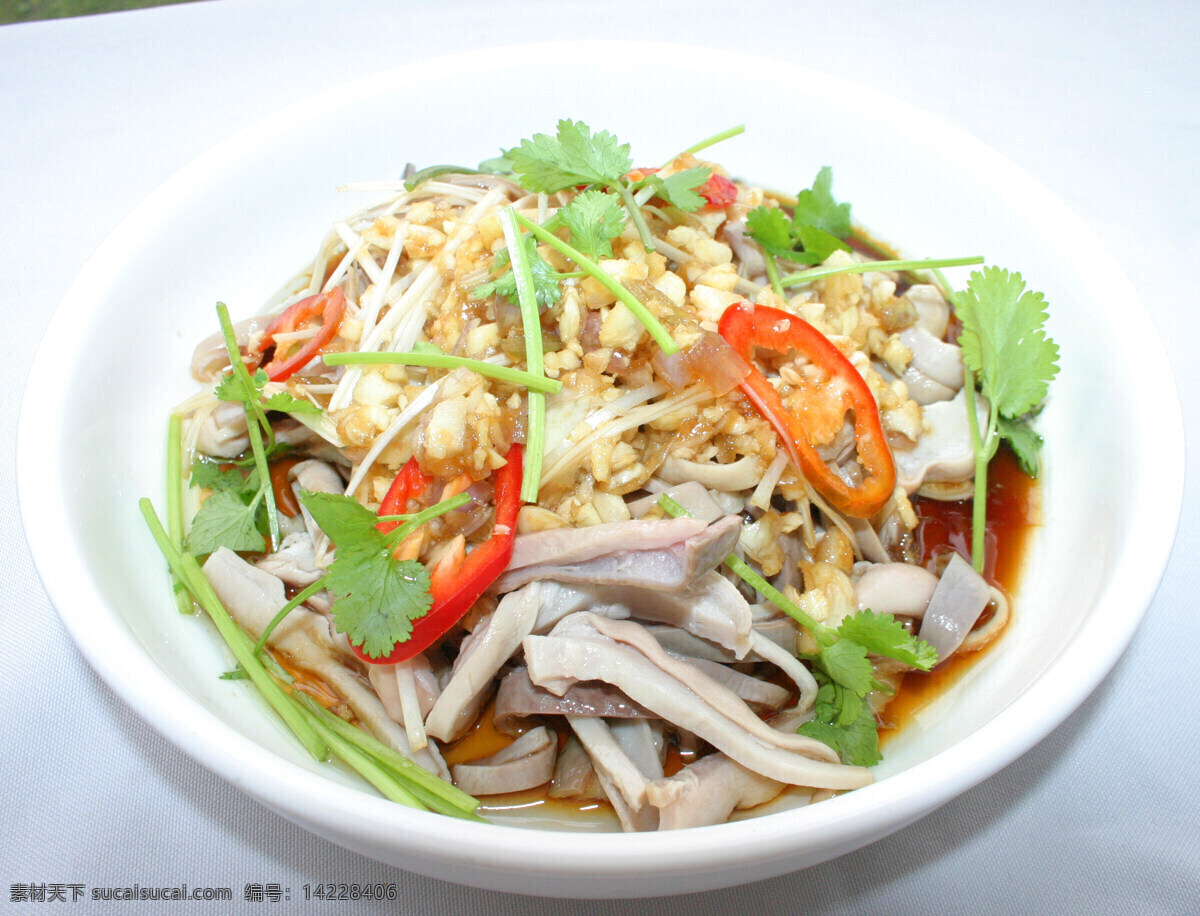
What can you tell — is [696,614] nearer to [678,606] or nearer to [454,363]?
[678,606]

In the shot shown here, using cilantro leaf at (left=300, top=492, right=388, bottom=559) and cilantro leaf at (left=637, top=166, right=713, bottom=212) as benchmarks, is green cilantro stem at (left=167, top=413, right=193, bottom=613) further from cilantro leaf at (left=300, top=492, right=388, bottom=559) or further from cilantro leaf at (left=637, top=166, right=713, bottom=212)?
cilantro leaf at (left=637, top=166, right=713, bottom=212)

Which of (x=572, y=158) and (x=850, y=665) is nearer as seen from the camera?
(x=850, y=665)

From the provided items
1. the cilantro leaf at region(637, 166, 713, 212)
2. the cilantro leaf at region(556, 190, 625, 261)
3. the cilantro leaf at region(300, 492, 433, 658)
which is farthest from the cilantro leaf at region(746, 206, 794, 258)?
the cilantro leaf at region(300, 492, 433, 658)

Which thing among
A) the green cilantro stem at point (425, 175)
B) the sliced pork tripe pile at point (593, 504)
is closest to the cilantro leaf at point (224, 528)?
the sliced pork tripe pile at point (593, 504)

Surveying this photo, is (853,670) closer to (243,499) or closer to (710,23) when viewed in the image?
(243,499)

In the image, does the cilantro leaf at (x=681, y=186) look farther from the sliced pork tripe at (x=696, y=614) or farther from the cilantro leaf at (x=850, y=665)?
the cilantro leaf at (x=850, y=665)

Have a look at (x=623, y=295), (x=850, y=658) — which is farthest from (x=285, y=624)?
(x=850, y=658)
